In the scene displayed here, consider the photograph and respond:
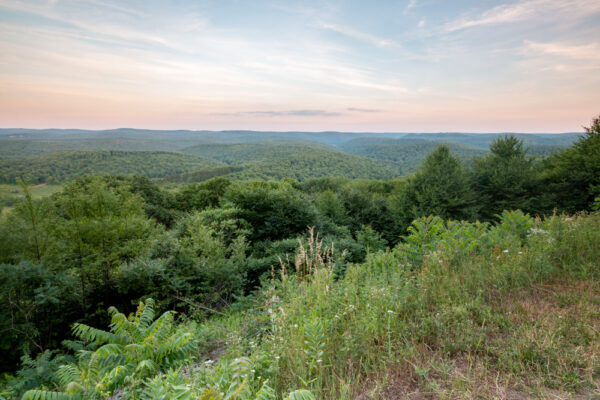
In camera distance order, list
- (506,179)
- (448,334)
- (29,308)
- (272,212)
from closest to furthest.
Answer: (448,334) < (29,308) < (272,212) < (506,179)

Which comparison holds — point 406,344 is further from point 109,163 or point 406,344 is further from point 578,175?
point 109,163

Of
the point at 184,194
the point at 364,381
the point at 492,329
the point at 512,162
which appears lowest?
the point at 184,194

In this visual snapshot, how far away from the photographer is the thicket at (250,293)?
268 centimetres

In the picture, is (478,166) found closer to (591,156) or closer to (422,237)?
(591,156)

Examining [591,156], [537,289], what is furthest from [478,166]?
[537,289]

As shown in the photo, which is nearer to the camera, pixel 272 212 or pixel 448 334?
pixel 448 334

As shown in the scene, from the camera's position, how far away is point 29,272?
19.9ft

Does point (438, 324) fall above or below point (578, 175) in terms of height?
below

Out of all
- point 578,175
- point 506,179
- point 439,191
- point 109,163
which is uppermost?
point 578,175

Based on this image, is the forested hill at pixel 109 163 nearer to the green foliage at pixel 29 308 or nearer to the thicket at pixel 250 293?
the thicket at pixel 250 293

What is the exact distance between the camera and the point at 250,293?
754 centimetres

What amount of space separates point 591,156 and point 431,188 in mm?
12371

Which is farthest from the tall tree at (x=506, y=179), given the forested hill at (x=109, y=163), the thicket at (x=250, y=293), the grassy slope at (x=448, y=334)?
the forested hill at (x=109, y=163)

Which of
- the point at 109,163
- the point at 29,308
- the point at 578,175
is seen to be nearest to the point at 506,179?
the point at 578,175
